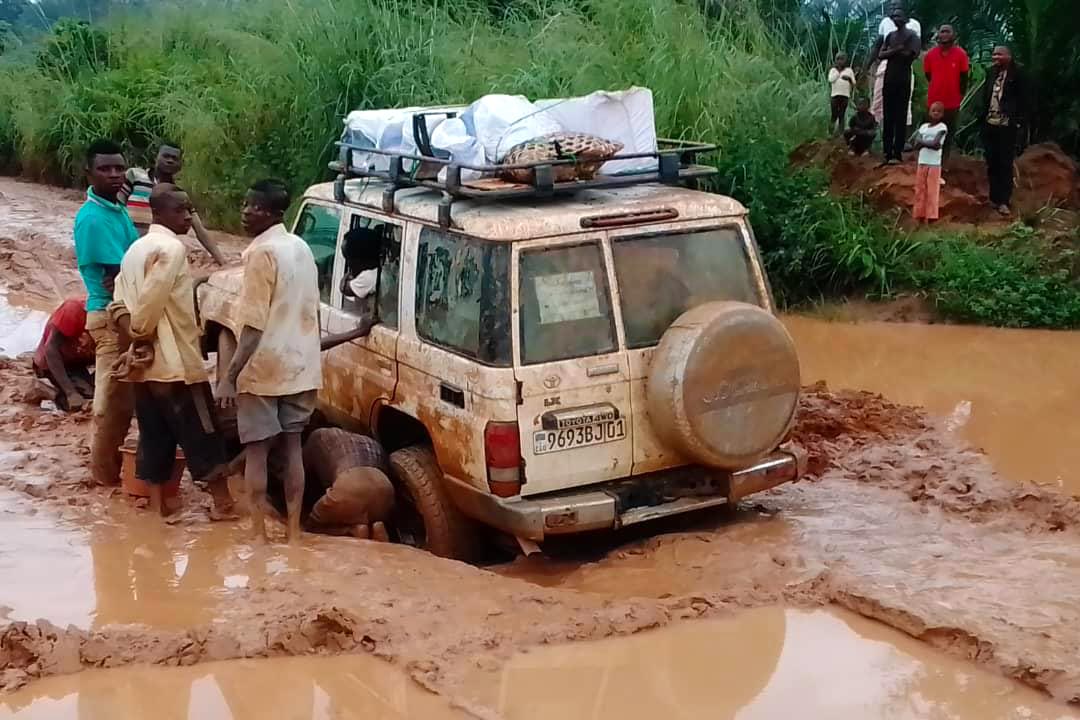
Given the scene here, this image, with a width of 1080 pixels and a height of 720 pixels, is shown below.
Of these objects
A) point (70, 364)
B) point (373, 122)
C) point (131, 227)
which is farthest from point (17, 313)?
point (373, 122)

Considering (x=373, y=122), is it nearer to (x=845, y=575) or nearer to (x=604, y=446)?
(x=604, y=446)

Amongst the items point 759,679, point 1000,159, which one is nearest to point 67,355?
point 759,679

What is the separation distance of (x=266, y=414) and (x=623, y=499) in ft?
5.48

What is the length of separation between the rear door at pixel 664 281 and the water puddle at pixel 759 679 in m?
1.00

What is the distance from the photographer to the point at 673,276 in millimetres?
5703

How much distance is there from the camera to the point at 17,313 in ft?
39.1

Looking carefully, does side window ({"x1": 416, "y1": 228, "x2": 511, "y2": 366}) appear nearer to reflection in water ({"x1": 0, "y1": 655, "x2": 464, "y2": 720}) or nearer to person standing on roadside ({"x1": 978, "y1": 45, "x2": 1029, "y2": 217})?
reflection in water ({"x1": 0, "y1": 655, "x2": 464, "y2": 720})

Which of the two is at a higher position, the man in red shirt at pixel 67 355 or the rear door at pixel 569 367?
the rear door at pixel 569 367

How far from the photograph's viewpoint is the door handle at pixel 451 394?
5480 millimetres

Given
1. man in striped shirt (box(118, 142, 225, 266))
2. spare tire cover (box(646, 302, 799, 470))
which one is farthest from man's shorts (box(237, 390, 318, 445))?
man in striped shirt (box(118, 142, 225, 266))

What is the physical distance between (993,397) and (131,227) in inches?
230

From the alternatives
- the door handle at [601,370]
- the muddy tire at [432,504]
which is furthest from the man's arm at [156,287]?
the door handle at [601,370]

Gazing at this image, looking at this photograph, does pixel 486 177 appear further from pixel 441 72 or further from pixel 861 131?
pixel 441 72

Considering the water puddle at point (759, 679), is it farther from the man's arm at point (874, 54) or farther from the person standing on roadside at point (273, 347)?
the man's arm at point (874, 54)
